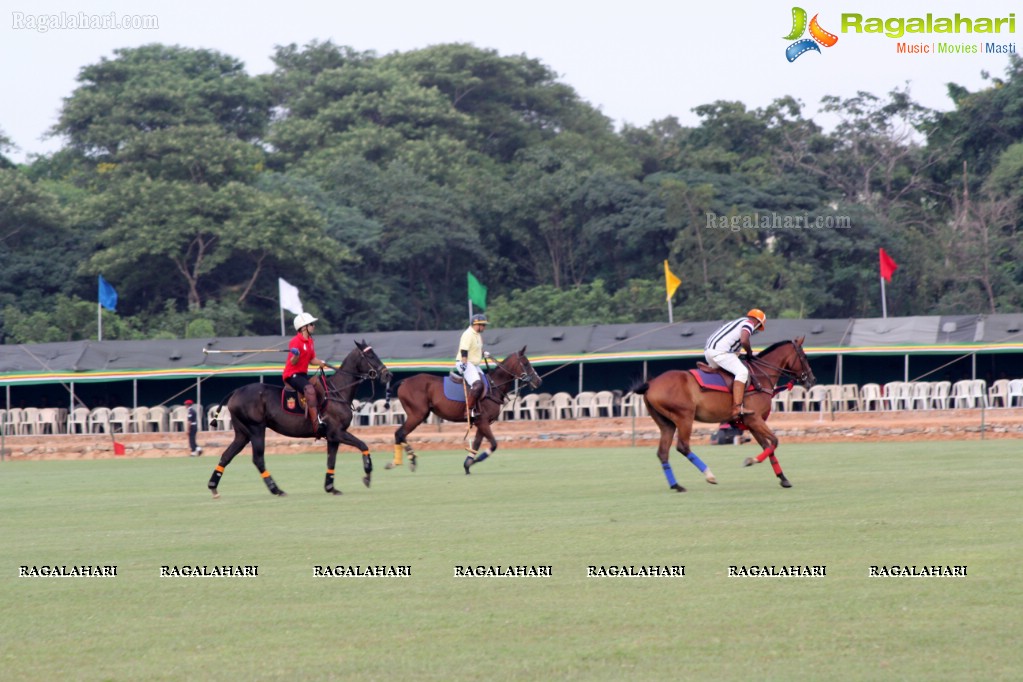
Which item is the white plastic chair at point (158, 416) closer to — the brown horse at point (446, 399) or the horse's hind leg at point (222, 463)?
the brown horse at point (446, 399)

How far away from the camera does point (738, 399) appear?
15406 mm

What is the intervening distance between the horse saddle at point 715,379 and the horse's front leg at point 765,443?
0.37 meters

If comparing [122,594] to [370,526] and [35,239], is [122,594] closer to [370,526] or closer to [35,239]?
[370,526]

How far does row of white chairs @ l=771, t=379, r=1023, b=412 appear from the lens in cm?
3419

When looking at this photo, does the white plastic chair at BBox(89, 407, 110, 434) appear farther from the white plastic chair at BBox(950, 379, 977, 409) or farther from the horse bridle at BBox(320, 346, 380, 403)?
the white plastic chair at BBox(950, 379, 977, 409)

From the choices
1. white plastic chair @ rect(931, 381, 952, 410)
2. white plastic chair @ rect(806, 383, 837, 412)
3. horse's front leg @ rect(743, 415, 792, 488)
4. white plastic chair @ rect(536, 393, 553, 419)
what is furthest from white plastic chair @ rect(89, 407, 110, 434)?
horse's front leg @ rect(743, 415, 792, 488)

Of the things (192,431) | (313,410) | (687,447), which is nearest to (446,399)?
(313,410)

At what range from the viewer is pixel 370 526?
39.0 ft

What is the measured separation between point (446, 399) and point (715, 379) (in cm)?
648

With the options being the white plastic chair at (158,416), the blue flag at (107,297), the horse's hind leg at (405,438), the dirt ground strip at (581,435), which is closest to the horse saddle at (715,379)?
the horse's hind leg at (405,438)

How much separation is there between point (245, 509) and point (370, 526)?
2.71m

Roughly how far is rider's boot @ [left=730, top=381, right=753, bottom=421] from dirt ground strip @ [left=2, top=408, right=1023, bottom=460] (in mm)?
14504

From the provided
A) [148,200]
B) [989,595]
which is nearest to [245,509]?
[989,595]

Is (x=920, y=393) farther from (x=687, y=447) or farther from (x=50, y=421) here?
(x=50, y=421)
